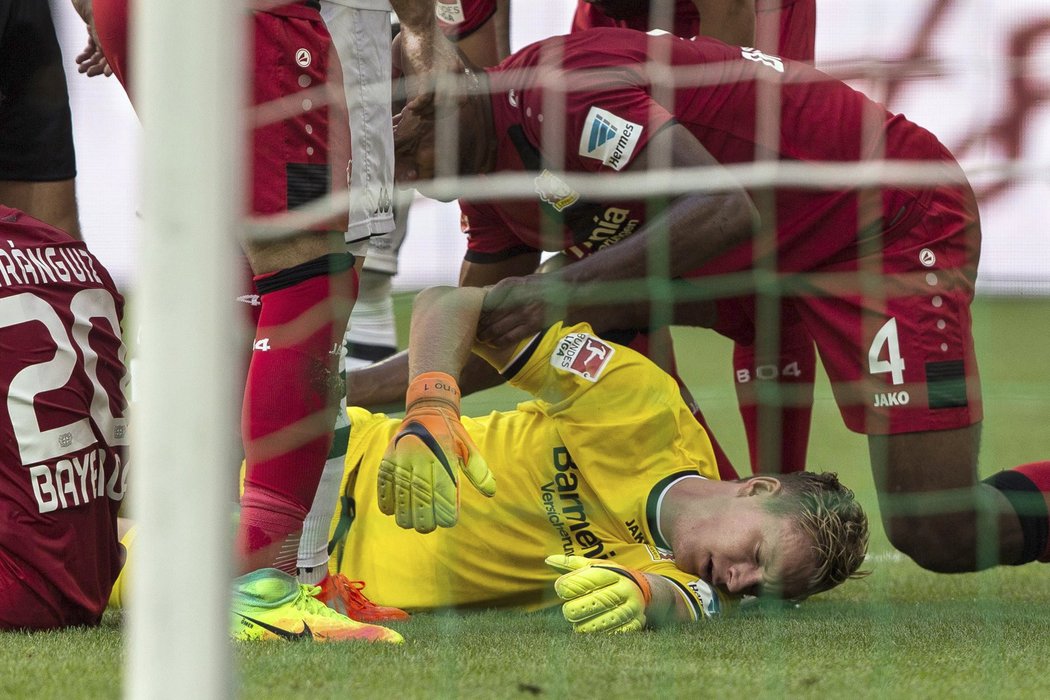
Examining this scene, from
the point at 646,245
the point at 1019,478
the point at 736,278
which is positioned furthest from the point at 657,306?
the point at 1019,478

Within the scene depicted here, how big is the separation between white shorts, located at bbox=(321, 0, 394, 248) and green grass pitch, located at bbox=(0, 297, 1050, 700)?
58 centimetres

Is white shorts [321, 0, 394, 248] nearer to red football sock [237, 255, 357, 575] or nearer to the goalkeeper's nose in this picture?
red football sock [237, 255, 357, 575]

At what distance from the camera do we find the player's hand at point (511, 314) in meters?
2.11

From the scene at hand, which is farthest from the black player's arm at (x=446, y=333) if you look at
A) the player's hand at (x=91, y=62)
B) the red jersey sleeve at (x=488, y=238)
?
the player's hand at (x=91, y=62)

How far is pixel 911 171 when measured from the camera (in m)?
2.46

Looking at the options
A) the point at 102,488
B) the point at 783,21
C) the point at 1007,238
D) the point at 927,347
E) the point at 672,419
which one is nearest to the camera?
the point at 102,488

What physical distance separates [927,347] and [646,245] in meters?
0.56

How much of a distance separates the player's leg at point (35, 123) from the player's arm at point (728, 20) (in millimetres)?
1301

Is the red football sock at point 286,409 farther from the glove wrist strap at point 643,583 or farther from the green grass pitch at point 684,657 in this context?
the glove wrist strap at point 643,583

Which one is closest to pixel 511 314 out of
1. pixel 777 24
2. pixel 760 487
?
pixel 760 487

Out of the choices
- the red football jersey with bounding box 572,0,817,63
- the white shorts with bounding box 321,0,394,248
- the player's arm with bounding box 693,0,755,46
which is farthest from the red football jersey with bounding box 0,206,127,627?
the red football jersey with bounding box 572,0,817,63

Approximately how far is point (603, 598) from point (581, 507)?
334 mm

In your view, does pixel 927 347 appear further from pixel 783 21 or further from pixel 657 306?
pixel 783 21

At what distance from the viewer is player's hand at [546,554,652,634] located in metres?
1.87
